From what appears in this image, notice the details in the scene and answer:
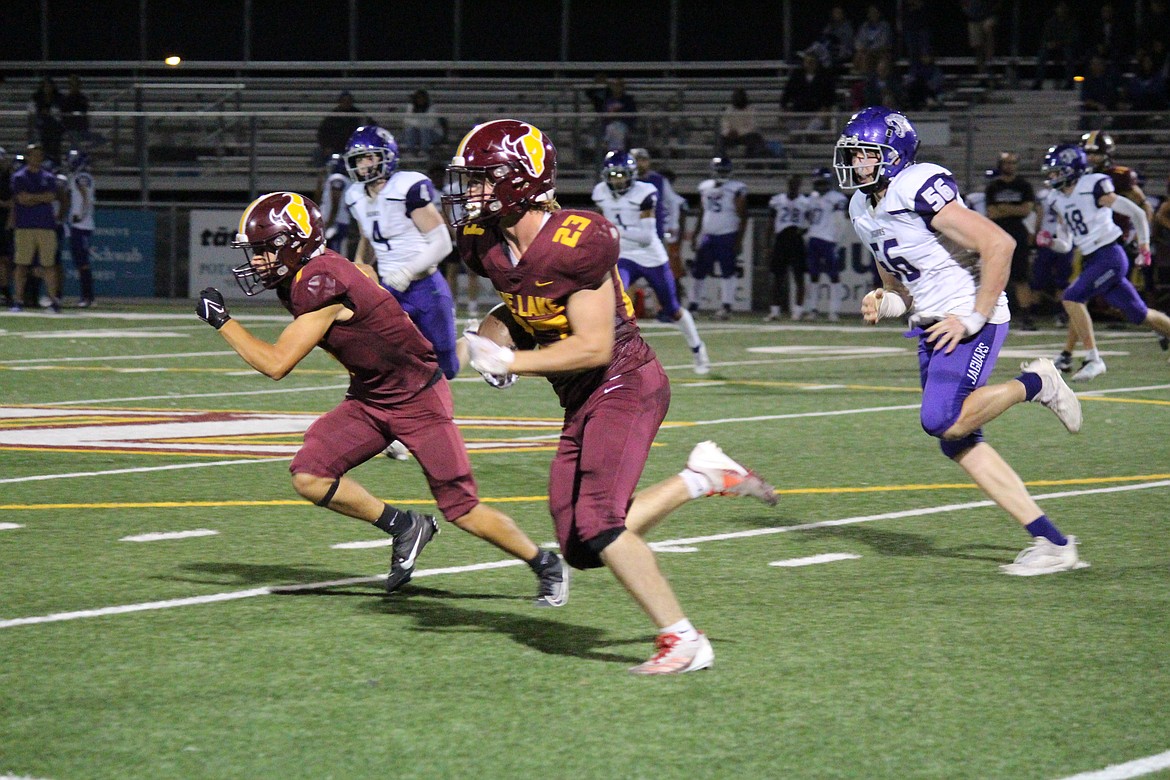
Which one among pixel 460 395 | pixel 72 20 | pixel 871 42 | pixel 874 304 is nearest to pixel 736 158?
pixel 871 42

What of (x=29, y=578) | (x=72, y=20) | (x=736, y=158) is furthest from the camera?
(x=72, y=20)

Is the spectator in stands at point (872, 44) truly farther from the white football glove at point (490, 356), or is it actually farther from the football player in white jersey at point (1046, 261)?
the white football glove at point (490, 356)

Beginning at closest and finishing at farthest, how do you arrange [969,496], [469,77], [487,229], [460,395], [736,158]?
[487,229] → [969,496] → [460,395] → [736,158] → [469,77]

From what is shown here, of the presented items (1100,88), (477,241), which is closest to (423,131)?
(1100,88)

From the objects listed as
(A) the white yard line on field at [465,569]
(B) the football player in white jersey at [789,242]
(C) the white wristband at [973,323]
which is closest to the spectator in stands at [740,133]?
(B) the football player in white jersey at [789,242]

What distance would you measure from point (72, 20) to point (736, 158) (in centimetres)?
1457

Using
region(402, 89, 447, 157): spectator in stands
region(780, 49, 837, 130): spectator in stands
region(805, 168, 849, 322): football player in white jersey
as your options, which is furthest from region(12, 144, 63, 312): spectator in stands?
region(780, 49, 837, 130): spectator in stands

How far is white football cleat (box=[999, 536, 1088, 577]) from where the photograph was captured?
6531mm

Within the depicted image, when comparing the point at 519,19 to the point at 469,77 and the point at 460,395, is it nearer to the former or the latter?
the point at 469,77

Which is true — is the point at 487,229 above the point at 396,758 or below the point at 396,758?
above

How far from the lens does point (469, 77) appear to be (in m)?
29.7

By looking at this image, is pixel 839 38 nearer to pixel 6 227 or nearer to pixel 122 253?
pixel 122 253

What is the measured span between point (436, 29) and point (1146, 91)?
1309cm

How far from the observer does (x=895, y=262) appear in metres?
6.89
